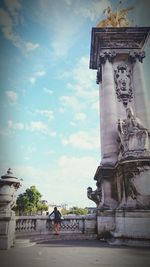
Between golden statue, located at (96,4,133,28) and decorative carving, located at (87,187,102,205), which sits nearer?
decorative carving, located at (87,187,102,205)

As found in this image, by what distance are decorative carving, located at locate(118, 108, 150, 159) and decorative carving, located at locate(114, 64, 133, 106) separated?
298cm

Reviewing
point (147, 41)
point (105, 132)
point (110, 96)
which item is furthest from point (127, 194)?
point (147, 41)

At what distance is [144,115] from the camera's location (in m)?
15.5

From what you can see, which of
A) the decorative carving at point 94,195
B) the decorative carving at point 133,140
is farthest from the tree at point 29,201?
the decorative carving at point 133,140

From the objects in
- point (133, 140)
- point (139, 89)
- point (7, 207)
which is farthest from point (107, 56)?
point (7, 207)

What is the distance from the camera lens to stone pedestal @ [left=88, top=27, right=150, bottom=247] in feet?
35.7

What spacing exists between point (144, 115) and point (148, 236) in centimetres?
842

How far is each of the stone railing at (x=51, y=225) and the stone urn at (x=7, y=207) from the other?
143 inches

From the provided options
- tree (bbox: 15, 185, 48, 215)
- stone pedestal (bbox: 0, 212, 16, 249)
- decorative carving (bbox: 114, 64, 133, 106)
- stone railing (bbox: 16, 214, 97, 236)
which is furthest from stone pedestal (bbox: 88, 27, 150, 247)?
tree (bbox: 15, 185, 48, 215)

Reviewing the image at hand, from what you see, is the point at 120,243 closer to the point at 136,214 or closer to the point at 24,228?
the point at 136,214

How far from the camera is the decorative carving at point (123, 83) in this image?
16328 millimetres

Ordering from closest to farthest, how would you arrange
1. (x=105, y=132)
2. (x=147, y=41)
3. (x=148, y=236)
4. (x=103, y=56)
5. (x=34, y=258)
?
1. (x=34, y=258)
2. (x=148, y=236)
3. (x=105, y=132)
4. (x=103, y=56)
5. (x=147, y=41)

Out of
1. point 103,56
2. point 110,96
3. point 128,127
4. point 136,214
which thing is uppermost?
point 103,56

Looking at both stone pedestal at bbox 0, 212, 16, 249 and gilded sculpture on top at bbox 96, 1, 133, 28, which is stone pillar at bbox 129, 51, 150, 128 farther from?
stone pedestal at bbox 0, 212, 16, 249
